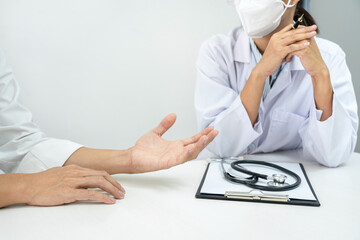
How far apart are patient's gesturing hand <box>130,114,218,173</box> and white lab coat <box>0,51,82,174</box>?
0.20m

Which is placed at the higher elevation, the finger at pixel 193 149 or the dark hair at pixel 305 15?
the dark hair at pixel 305 15

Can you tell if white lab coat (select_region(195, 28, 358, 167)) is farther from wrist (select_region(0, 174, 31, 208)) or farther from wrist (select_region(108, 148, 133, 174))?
wrist (select_region(0, 174, 31, 208))

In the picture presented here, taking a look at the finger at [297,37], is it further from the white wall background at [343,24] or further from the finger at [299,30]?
the white wall background at [343,24]

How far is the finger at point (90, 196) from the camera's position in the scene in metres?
0.74

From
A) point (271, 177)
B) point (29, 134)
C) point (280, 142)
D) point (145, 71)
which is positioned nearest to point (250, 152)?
point (280, 142)

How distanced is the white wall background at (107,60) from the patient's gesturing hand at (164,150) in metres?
1.13

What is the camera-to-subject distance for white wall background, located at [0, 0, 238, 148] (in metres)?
1.87

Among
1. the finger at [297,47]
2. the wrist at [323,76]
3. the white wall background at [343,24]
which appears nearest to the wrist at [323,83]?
the wrist at [323,76]

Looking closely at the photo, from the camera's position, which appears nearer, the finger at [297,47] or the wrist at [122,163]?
the wrist at [122,163]

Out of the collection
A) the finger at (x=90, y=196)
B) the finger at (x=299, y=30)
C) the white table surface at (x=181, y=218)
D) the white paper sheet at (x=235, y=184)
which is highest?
the finger at (x=299, y=30)

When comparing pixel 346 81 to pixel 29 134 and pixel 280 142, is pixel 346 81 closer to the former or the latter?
pixel 280 142

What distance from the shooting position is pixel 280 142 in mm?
1344

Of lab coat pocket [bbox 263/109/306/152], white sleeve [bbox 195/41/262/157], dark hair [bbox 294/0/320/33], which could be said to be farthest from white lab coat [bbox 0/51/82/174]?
dark hair [bbox 294/0/320/33]

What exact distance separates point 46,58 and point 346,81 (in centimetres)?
149
